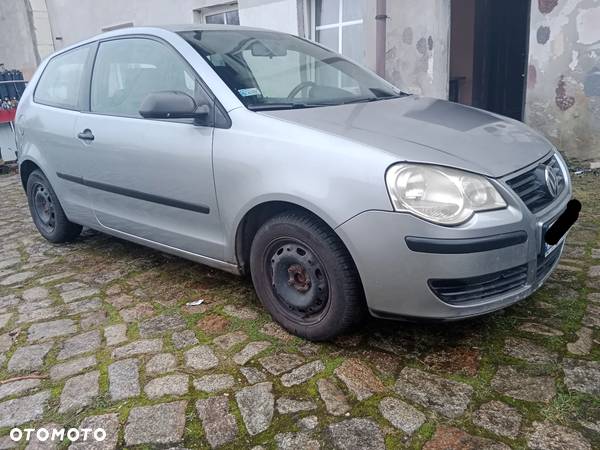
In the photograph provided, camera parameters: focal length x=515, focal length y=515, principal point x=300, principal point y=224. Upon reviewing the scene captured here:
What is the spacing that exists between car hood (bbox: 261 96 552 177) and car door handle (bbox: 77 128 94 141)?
1.46m

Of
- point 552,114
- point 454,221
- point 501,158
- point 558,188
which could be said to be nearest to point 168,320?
point 454,221

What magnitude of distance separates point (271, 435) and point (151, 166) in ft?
5.60

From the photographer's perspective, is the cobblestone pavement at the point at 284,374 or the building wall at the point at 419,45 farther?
the building wall at the point at 419,45

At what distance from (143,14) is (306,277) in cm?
900

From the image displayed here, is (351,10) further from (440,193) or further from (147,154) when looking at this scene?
(440,193)

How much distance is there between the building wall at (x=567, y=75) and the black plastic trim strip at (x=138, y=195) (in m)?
4.54

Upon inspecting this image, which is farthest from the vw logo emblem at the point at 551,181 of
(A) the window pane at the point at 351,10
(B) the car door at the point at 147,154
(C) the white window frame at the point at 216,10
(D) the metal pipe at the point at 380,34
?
(C) the white window frame at the point at 216,10

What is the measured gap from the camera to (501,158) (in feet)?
7.53

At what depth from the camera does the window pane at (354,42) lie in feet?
22.7

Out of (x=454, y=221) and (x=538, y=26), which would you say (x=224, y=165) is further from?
(x=538, y=26)

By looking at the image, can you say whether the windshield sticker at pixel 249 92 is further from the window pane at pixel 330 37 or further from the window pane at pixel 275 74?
the window pane at pixel 330 37

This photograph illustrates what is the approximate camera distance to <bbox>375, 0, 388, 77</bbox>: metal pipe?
6340mm

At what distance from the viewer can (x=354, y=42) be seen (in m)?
7.02

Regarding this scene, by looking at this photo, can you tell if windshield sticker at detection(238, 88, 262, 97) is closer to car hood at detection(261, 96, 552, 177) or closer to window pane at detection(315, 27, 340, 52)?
Result: car hood at detection(261, 96, 552, 177)
